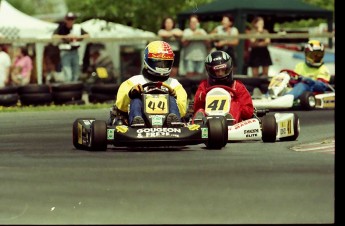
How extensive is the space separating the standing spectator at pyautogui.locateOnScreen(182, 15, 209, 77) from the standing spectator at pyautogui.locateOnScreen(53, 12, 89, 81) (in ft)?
5.80

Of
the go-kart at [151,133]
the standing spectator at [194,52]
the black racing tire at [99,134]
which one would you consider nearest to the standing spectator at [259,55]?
the standing spectator at [194,52]

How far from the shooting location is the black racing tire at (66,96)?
52.4 feet

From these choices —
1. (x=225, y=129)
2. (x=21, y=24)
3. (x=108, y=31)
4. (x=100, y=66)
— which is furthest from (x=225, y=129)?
(x=108, y=31)

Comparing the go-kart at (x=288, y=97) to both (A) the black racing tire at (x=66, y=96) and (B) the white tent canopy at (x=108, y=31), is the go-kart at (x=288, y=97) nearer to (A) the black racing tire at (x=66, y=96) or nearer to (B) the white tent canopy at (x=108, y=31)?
(A) the black racing tire at (x=66, y=96)

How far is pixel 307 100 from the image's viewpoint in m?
16.1

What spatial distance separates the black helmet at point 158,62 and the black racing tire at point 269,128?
3.48ft

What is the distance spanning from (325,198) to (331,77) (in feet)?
34.3

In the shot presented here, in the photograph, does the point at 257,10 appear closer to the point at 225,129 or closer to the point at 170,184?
the point at 225,129

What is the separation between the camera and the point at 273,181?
27.5 ft

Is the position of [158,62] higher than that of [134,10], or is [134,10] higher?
[134,10]

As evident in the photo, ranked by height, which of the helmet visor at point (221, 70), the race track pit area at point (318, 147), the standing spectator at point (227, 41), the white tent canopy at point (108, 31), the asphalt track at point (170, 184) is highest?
the white tent canopy at point (108, 31)

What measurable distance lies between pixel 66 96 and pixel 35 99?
599 millimetres

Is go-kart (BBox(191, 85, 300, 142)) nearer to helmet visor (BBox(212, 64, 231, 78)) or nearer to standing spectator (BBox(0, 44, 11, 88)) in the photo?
helmet visor (BBox(212, 64, 231, 78))

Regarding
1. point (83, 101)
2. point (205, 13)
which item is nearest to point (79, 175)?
point (83, 101)
